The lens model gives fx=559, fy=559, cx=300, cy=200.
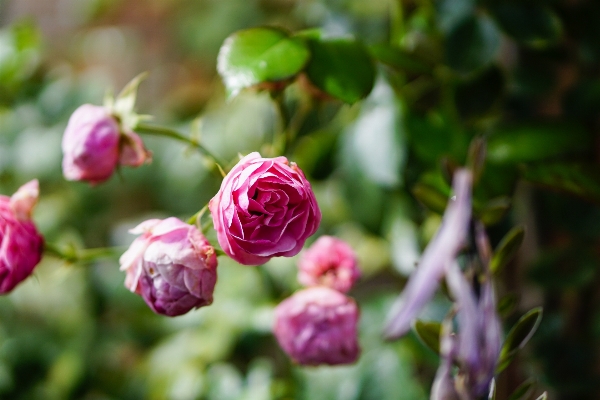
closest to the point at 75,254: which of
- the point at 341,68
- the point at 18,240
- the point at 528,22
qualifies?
the point at 18,240

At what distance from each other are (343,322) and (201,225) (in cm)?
15

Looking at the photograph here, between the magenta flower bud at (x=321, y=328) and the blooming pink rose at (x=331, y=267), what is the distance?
0.02m

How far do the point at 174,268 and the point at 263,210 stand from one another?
0.25 ft

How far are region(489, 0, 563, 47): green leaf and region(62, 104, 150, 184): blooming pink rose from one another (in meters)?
0.41

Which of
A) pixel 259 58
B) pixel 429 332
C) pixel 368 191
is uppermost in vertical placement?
pixel 259 58

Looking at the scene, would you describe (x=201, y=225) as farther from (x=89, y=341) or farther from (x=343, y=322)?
(x=89, y=341)

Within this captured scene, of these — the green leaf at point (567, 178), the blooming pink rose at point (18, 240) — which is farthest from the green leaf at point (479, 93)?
the blooming pink rose at point (18, 240)

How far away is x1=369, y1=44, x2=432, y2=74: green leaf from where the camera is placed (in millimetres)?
585

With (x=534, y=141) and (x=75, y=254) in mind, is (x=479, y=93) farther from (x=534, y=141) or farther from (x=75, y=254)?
(x=75, y=254)

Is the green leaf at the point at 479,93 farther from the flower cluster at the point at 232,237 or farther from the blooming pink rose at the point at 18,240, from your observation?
the blooming pink rose at the point at 18,240

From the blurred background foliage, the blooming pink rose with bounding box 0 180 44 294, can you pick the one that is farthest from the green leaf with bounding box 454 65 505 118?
the blooming pink rose with bounding box 0 180 44 294

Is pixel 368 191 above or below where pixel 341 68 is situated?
below

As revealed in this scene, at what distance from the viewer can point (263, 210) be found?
1.25ft

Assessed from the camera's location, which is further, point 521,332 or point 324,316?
point 324,316
